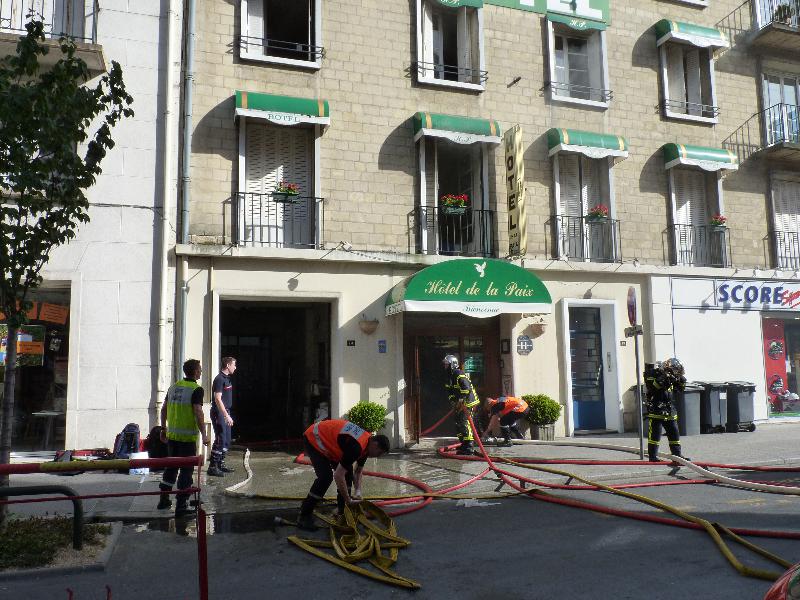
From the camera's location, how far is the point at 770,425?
15.7 meters

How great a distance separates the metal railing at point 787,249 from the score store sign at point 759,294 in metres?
0.52

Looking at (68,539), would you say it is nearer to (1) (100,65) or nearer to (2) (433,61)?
(1) (100,65)

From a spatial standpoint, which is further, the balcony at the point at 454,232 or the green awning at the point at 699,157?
the green awning at the point at 699,157

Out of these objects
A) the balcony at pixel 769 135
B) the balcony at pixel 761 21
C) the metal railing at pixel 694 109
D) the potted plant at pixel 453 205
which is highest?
the balcony at pixel 761 21

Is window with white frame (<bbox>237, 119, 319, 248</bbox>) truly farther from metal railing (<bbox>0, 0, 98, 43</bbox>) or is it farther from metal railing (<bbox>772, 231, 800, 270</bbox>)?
metal railing (<bbox>772, 231, 800, 270</bbox>)

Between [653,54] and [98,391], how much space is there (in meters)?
14.2

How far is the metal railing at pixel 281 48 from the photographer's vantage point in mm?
12917

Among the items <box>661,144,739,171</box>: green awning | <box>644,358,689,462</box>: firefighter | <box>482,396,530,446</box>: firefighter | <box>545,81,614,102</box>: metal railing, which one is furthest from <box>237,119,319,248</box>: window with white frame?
<box>661,144,739,171</box>: green awning

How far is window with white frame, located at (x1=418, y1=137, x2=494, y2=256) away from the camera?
44.6 ft

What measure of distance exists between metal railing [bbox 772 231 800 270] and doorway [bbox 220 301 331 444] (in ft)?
37.7

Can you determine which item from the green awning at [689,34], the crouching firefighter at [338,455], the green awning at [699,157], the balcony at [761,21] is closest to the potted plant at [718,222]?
the green awning at [699,157]

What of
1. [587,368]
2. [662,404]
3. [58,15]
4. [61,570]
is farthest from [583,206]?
[61,570]

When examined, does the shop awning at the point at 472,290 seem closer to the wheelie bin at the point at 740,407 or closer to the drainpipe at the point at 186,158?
the drainpipe at the point at 186,158

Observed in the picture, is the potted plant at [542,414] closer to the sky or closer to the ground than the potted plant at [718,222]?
closer to the ground
